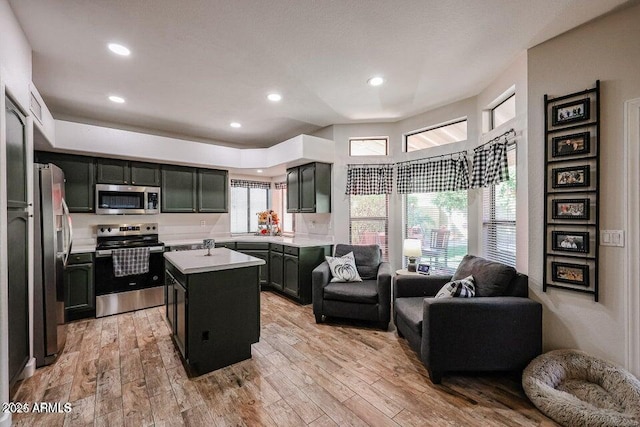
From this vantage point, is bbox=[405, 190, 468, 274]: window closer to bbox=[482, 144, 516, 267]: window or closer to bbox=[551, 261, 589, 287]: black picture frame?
bbox=[482, 144, 516, 267]: window

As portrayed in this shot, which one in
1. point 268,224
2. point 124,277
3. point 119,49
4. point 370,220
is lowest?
point 124,277

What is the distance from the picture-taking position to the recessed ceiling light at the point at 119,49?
2268 millimetres

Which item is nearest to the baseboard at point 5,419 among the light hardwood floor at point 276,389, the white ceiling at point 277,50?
the light hardwood floor at point 276,389

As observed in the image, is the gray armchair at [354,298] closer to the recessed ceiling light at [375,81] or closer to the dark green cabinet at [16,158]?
the recessed ceiling light at [375,81]

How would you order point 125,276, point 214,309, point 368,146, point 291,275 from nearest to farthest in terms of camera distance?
point 214,309, point 125,276, point 291,275, point 368,146

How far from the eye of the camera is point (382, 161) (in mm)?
4223

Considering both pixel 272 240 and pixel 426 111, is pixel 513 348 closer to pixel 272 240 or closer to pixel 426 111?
pixel 426 111

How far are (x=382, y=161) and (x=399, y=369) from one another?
286cm

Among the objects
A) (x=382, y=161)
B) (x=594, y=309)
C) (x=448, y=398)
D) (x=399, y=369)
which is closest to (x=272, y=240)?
(x=382, y=161)

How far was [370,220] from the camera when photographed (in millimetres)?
4297

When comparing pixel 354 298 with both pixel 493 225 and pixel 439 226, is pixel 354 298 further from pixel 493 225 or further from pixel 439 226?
pixel 493 225

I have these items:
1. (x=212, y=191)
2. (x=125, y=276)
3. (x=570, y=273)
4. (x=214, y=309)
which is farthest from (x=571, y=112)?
(x=125, y=276)

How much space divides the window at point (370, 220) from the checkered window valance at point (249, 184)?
227cm

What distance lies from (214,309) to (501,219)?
3.00 metres
